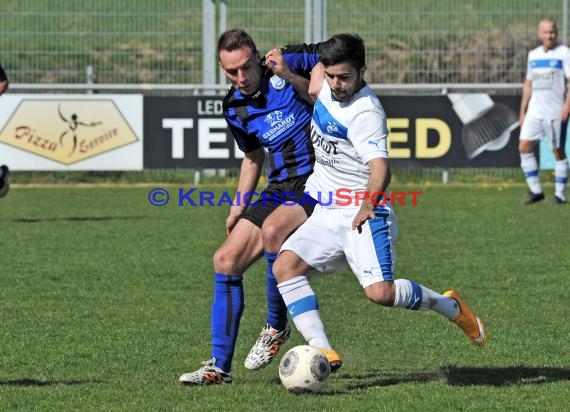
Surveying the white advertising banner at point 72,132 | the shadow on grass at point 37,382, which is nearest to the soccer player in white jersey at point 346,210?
the shadow on grass at point 37,382

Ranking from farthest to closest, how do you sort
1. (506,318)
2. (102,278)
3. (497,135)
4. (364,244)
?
1. (497,135)
2. (102,278)
3. (506,318)
4. (364,244)

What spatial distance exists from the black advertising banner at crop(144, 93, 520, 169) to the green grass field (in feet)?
11.4

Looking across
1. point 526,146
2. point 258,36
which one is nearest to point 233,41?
point 526,146

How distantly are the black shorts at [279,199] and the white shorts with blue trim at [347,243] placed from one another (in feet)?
1.12

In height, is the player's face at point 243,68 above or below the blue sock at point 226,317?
above

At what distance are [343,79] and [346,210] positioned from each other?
656mm

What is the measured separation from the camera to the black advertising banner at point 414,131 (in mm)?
17797

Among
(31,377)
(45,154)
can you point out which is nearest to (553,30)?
(45,154)

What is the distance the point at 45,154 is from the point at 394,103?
4923 mm

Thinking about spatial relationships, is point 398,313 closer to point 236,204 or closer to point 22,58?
point 236,204

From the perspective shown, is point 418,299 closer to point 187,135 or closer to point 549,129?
point 549,129

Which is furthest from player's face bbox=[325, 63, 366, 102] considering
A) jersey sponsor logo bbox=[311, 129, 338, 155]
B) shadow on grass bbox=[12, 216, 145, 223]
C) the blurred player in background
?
shadow on grass bbox=[12, 216, 145, 223]

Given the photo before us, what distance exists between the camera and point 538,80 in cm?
1579

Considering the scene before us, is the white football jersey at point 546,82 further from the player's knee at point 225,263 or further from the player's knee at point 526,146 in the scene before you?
the player's knee at point 225,263
